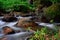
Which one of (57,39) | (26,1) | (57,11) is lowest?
(26,1)

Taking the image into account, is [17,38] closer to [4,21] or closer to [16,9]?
[4,21]

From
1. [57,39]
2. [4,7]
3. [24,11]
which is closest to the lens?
[57,39]

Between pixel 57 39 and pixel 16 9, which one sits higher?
pixel 57 39

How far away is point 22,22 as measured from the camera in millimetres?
11219

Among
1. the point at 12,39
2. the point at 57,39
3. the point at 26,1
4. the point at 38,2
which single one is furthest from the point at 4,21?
the point at 26,1

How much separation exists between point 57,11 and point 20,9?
17.0ft

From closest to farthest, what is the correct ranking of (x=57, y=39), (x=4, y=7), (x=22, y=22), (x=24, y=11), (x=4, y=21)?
(x=57, y=39) → (x=22, y=22) → (x=4, y=21) → (x=24, y=11) → (x=4, y=7)

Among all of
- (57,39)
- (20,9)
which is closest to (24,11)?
(20,9)

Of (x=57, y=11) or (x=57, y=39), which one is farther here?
(x=57, y=11)

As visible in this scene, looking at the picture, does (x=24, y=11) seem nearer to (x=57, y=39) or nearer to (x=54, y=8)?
→ (x=54, y=8)

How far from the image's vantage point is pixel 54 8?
43.5 ft

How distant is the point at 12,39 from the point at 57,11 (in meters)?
5.41

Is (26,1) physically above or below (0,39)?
below

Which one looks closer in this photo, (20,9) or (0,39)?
(0,39)
